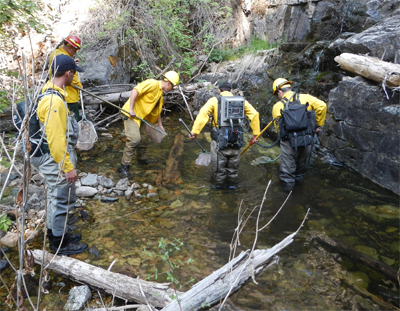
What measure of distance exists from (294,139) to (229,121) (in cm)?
118

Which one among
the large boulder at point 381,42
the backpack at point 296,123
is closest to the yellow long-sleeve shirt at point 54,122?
the backpack at point 296,123

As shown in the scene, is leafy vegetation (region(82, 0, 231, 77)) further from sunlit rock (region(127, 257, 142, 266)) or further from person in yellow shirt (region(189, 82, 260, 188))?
sunlit rock (region(127, 257, 142, 266))

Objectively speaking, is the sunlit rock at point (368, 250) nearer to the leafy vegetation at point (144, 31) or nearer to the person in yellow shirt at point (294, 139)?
the person in yellow shirt at point (294, 139)

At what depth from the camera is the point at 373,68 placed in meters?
5.85

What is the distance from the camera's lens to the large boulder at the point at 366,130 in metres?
5.66

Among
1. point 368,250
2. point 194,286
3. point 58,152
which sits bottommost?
point 368,250

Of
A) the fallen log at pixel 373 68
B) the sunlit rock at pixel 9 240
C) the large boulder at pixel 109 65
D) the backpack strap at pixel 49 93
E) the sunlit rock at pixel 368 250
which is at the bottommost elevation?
the sunlit rock at pixel 9 240

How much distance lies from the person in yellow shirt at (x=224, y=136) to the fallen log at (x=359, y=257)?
2.11 m

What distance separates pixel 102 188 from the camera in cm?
548

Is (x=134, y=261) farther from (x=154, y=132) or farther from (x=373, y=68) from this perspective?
(x=373, y=68)

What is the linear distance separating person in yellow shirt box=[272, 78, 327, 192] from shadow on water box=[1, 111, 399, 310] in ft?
1.19

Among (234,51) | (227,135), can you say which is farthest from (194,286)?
(234,51)

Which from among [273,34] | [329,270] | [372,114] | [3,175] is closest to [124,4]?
[273,34]

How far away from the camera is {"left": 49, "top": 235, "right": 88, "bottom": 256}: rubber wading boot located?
3.69 m
